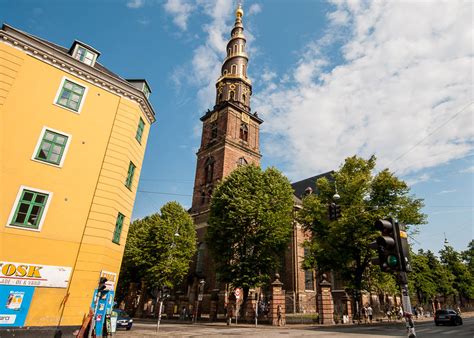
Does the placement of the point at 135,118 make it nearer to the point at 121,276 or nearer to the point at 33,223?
the point at 33,223

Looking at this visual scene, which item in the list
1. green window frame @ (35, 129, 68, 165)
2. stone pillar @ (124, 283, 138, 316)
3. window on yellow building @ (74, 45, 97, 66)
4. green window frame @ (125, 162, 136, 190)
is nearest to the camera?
green window frame @ (35, 129, 68, 165)

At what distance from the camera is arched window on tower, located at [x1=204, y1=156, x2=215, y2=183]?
4022 centimetres

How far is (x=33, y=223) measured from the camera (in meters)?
12.4

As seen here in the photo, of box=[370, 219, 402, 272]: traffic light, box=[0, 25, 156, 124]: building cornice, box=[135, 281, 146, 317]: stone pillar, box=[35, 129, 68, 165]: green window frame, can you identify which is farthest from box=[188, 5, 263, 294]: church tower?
box=[370, 219, 402, 272]: traffic light

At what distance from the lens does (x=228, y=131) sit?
40.1 metres

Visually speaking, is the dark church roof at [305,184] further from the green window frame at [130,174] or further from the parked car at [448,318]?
the green window frame at [130,174]

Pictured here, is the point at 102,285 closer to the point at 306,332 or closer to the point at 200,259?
the point at 306,332

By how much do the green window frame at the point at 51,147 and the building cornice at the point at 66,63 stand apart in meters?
3.72

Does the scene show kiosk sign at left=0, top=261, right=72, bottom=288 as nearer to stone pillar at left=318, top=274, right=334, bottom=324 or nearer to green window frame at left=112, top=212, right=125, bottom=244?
green window frame at left=112, top=212, right=125, bottom=244

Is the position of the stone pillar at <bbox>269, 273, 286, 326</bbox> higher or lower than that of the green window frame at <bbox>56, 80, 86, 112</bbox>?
lower

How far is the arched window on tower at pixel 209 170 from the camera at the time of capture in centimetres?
4022

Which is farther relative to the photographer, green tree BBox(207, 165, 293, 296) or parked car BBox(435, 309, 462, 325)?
green tree BBox(207, 165, 293, 296)

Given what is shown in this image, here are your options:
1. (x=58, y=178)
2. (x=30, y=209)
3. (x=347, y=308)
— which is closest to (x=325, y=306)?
(x=347, y=308)

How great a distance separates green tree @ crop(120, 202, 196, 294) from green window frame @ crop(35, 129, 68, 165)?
758 inches
